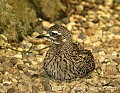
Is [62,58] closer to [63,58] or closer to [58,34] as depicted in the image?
[63,58]

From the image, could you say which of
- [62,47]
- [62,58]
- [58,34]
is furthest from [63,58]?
[58,34]

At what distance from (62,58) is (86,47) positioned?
3.46 feet

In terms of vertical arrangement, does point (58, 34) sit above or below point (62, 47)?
above

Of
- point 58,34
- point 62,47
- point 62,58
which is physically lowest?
point 62,58

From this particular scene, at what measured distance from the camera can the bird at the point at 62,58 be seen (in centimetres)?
571

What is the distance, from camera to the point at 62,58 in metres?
5.76

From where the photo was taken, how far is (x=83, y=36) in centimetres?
702

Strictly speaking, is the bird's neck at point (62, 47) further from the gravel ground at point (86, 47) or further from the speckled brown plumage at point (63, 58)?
the gravel ground at point (86, 47)

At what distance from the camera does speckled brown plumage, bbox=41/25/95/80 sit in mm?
5707

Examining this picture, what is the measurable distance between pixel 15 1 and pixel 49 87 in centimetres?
148

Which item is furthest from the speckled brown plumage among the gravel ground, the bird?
the gravel ground

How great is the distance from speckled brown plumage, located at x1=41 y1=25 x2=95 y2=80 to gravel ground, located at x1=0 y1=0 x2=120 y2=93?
118 mm

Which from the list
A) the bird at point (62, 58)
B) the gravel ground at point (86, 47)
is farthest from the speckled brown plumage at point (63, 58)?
the gravel ground at point (86, 47)

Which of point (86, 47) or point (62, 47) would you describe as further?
point (86, 47)
